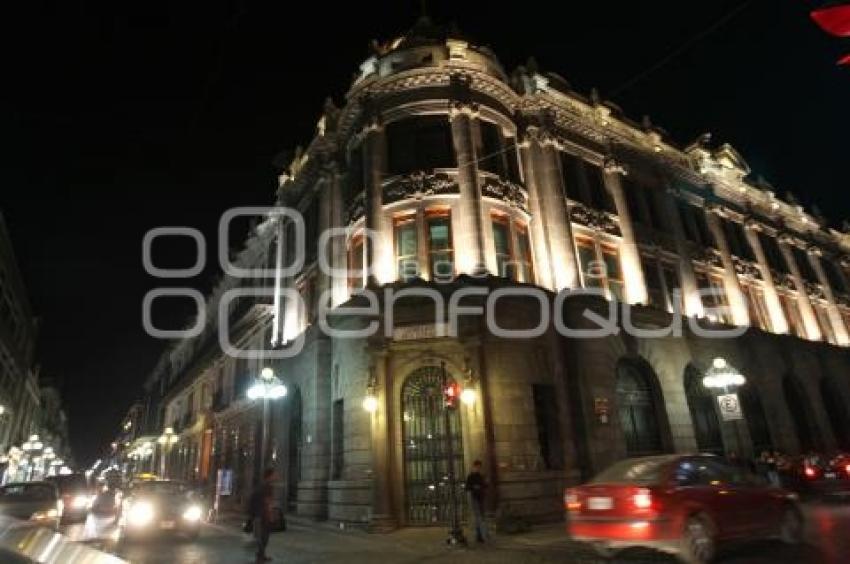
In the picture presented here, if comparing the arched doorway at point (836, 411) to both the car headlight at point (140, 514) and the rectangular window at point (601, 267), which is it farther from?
the car headlight at point (140, 514)

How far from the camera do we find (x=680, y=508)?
23.8 ft

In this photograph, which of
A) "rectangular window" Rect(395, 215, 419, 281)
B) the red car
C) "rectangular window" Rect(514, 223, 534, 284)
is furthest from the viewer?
"rectangular window" Rect(514, 223, 534, 284)

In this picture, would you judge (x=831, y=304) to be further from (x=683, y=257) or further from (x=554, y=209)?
(x=554, y=209)

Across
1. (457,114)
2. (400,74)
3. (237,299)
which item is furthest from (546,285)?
(237,299)

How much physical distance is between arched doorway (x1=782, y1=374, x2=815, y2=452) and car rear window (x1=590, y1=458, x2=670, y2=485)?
2080 centimetres

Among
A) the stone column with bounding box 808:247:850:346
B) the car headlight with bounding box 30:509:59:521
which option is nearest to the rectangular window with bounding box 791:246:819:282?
the stone column with bounding box 808:247:850:346

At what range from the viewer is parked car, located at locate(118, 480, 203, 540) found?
13.2 meters

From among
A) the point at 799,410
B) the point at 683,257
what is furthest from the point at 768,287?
the point at 683,257

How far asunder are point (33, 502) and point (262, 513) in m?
10.1

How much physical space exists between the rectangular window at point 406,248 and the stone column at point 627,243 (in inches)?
361

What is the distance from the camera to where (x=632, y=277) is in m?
21.6

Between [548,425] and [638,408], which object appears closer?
[548,425]

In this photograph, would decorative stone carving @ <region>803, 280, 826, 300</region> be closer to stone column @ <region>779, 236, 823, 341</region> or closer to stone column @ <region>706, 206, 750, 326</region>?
stone column @ <region>779, 236, 823, 341</region>

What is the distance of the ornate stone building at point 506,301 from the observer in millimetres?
15555
